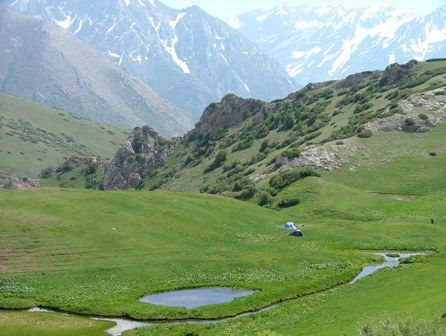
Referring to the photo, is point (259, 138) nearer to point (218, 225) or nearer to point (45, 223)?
point (218, 225)

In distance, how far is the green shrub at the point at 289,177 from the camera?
11414 cm

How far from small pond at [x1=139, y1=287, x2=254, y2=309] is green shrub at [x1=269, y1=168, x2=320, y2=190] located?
59.2 metres

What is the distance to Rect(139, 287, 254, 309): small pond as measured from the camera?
5206 centimetres

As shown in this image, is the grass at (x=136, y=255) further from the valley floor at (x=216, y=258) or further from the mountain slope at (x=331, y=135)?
the mountain slope at (x=331, y=135)

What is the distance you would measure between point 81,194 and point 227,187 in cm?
6021

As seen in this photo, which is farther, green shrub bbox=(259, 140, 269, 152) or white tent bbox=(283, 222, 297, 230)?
green shrub bbox=(259, 140, 269, 152)

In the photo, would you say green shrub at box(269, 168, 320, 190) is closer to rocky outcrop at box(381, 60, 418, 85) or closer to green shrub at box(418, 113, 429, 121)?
green shrub at box(418, 113, 429, 121)

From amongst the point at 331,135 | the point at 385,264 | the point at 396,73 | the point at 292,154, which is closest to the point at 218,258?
the point at 385,264

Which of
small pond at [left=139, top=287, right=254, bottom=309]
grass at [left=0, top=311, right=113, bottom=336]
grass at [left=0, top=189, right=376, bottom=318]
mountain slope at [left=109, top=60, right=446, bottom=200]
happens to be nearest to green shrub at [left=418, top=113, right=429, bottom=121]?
mountain slope at [left=109, top=60, right=446, bottom=200]

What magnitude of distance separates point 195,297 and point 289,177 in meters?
64.2

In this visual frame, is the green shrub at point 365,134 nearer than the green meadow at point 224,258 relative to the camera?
No

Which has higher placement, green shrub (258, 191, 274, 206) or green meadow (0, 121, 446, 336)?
green meadow (0, 121, 446, 336)

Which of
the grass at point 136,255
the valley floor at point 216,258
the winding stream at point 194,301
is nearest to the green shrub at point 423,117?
the valley floor at point 216,258

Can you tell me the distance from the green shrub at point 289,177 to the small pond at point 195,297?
59162 mm
